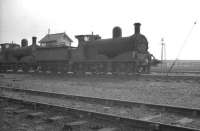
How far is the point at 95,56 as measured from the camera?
19.9 m

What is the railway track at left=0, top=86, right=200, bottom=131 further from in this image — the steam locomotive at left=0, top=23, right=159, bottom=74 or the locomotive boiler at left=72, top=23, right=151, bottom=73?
the steam locomotive at left=0, top=23, right=159, bottom=74

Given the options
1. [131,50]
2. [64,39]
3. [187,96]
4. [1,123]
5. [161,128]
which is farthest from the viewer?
[64,39]

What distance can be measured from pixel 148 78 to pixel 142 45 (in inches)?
128

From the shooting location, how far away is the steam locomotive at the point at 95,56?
1744 centimetres

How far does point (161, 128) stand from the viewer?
4707 millimetres

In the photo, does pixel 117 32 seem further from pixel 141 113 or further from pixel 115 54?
pixel 141 113

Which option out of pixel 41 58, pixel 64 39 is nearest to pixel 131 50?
pixel 41 58

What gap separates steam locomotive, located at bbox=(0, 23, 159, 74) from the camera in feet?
57.2

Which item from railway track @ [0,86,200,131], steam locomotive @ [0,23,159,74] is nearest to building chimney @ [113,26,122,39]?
steam locomotive @ [0,23,159,74]

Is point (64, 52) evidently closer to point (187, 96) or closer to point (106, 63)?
point (106, 63)

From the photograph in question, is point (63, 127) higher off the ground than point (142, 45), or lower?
lower

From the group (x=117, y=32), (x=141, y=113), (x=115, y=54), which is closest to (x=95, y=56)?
(x=115, y=54)

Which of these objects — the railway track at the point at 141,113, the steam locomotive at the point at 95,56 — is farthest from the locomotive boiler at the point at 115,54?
the railway track at the point at 141,113

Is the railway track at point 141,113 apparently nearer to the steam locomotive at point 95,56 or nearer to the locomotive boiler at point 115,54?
the locomotive boiler at point 115,54
